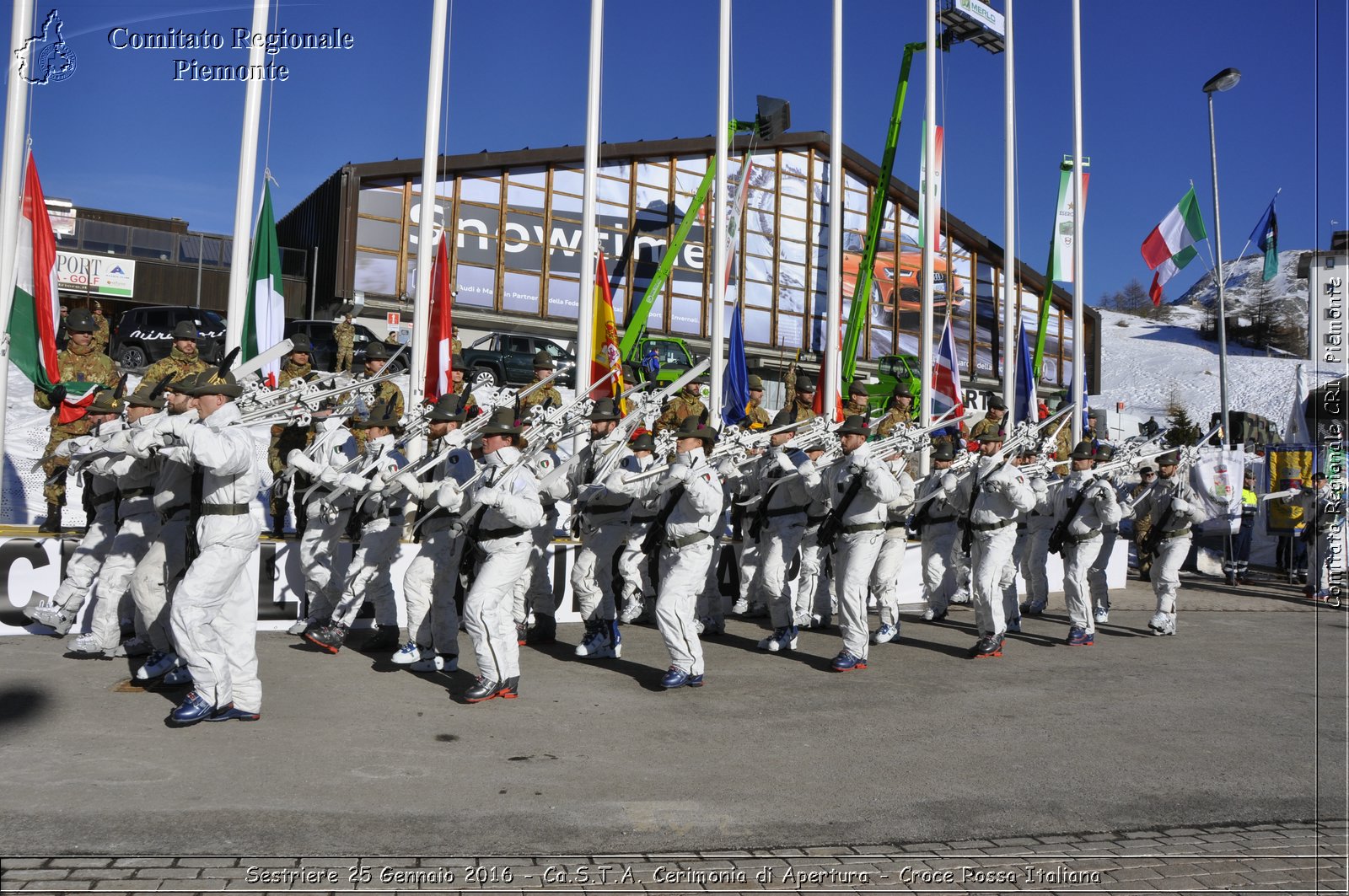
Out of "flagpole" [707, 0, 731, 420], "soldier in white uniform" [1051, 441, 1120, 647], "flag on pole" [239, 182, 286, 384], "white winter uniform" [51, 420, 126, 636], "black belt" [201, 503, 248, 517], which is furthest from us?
"flagpole" [707, 0, 731, 420]

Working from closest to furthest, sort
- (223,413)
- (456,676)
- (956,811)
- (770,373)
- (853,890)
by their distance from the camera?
(853,890) < (956,811) < (223,413) < (456,676) < (770,373)

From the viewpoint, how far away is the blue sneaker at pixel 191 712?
648 centimetres

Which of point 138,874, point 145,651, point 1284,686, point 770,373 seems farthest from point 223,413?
point 770,373

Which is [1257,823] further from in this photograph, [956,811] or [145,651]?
[145,651]

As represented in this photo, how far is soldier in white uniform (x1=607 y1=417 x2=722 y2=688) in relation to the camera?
8.23m

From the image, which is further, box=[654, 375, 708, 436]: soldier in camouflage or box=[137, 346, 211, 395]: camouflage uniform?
box=[654, 375, 708, 436]: soldier in camouflage

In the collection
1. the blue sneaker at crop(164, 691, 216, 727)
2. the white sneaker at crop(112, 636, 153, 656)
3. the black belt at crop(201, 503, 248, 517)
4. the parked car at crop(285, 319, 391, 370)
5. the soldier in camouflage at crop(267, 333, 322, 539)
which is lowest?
the blue sneaker at crop(164, 691, 216, 727)

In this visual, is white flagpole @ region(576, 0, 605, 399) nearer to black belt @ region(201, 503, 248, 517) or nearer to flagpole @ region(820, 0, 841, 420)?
flagpole @ region(820, 0, 841, 420)

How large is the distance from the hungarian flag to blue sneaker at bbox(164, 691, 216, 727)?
1820 cm

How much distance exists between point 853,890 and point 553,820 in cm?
144

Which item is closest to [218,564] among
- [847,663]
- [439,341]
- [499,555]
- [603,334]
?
[499,555]

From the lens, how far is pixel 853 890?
4.52 meters

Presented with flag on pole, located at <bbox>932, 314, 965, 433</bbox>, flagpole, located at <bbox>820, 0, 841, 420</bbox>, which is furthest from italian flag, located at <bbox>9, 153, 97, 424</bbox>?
flag on pole, located at <bbox>932, 314, 965, 433</bbox>

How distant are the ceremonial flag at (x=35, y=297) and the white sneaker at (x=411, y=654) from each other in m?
4.20
